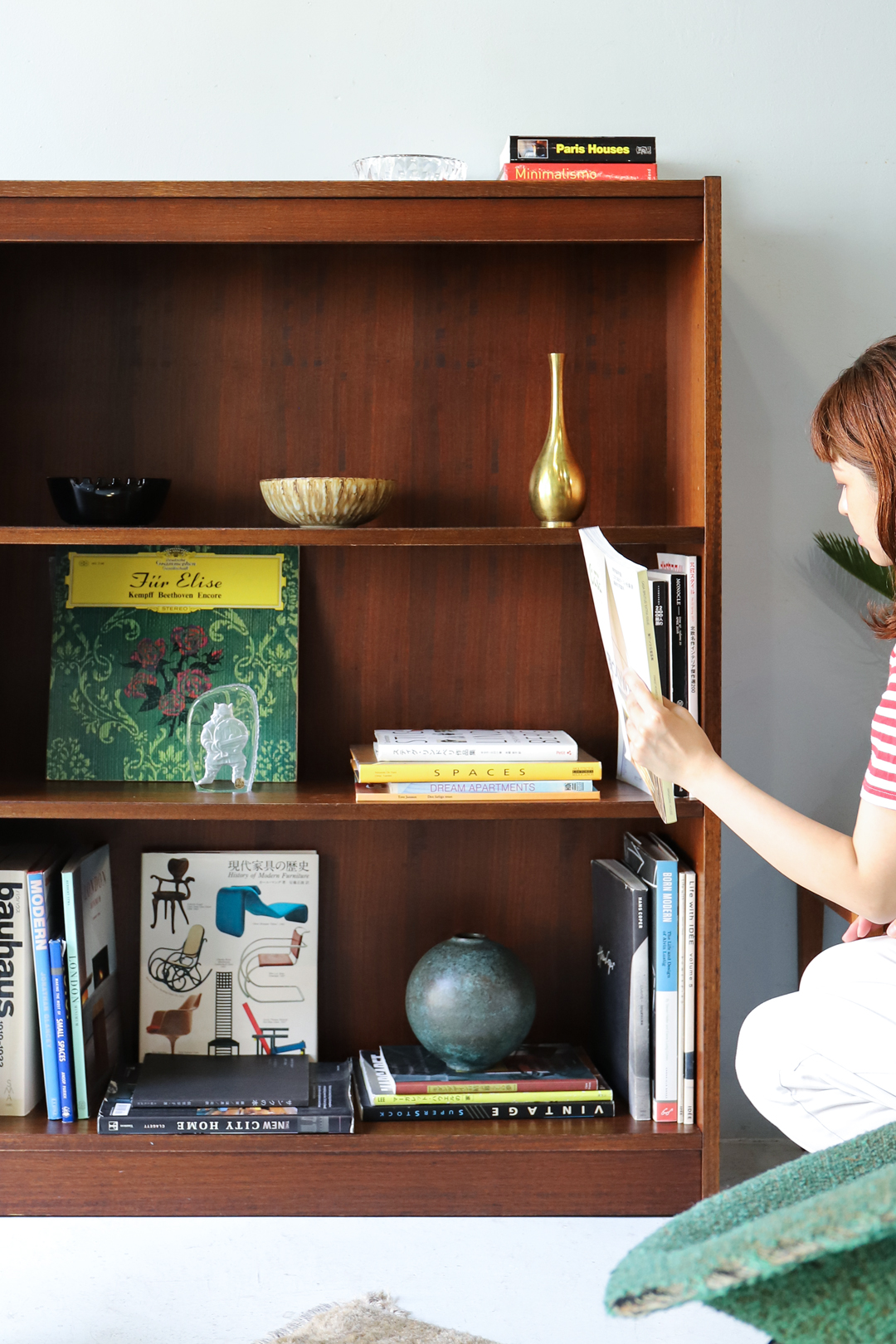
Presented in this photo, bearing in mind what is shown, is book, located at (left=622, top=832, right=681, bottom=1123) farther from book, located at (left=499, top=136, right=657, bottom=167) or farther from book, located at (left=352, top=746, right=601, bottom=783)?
book, located at (left=499, top=136, right=657, bottom=167)

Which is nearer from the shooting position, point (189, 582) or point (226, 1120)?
point (226, 1120)

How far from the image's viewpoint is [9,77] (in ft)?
6.05

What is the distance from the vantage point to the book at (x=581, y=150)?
1.66m

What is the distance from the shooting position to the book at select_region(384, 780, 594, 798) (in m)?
1.68

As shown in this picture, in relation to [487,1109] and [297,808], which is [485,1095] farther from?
[297,808]

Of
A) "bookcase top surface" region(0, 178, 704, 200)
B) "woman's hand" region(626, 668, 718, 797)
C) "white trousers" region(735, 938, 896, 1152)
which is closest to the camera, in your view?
"white trousers" region(735, 938, 896, 1152)

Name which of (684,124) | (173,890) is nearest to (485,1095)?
(173,890)

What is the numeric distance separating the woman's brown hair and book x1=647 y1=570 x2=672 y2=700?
16.0 inches

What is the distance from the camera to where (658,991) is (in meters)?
1.71

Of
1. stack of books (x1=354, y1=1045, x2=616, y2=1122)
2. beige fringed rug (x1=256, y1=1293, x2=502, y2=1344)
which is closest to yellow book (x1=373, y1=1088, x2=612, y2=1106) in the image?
stack of books (x1=354, y1=1045, x2=616, y2=1122)

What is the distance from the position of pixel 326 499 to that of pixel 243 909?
0.70 m

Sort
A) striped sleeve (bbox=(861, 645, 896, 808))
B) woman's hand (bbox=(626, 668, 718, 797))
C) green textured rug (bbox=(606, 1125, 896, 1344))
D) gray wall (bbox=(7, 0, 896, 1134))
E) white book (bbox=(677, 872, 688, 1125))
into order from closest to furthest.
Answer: green textured rug (bbox=(606, 1125, 896, 1344)), striped sleeve (bbox=(861, 645, 896, 808)), woman's hand (bbox=(626, 668, 718, 797)), white book (bbox=(677, 872, 688, 1125)), gray wall (bbox=(7, 0, 896, 1134))

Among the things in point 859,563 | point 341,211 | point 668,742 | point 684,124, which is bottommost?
point 668,742

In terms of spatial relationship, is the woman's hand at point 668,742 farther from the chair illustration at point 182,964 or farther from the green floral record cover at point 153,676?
the chair illustration at point 182,964
